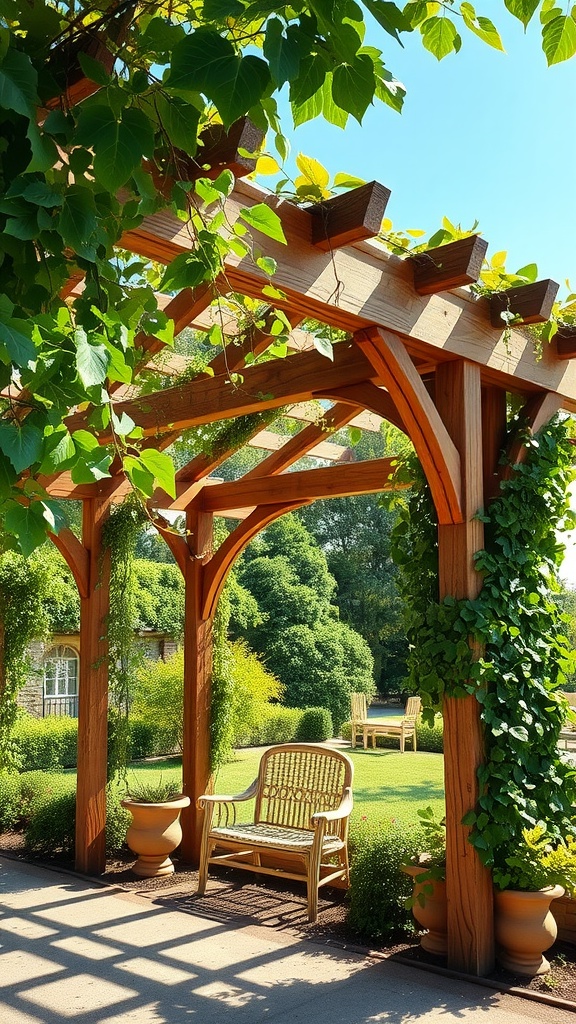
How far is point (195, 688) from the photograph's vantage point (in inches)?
267

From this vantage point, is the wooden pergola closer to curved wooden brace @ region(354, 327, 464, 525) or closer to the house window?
curved wooden brace @ region(354, 327, 464, 525)

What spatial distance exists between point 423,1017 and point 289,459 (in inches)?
151

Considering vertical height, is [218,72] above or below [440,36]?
below

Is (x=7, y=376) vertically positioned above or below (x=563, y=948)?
above

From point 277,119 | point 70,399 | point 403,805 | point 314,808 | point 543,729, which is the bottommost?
point 403,805

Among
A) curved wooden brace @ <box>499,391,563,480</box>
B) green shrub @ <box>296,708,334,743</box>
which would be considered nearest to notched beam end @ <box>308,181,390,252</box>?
curved wooden brace @ <box>499,391,563,480</box>

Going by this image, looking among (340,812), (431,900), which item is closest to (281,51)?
(431,900)

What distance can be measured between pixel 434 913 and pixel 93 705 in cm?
310

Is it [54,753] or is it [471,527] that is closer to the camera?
[471,527]

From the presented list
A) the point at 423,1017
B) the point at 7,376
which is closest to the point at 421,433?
the point at 423,1017

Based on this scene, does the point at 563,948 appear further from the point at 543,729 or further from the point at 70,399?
the point at 70,399

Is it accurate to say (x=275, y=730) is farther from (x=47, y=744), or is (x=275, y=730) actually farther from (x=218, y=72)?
(x=218, y=72)

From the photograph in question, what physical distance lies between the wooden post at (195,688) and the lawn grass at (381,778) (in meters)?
1.89

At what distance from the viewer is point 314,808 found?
19.5 ft
